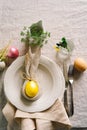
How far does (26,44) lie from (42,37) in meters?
0.08

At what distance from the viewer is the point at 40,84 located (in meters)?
0.98

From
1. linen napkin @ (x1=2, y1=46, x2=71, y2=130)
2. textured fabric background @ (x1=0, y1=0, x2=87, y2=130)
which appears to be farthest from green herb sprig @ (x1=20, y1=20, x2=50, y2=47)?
linen napkin @ (x1=2, y1=46, x2=71, y2=130)

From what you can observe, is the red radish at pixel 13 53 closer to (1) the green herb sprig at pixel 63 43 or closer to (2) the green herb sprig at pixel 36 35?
(2) the green herb sprig at pixel 36 35

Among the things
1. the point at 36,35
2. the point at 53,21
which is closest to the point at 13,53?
the point at 36,35

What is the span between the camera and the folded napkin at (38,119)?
90cm

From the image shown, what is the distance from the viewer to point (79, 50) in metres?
1.03

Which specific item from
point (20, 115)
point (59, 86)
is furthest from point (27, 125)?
point (59, 86)

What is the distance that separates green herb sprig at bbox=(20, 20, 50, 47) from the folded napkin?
221 millimetres

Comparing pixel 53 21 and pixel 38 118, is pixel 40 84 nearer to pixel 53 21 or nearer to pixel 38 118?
pixel 38 118

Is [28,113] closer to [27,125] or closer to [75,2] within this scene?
[27,125]

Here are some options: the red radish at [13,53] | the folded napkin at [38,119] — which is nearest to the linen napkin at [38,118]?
the folded napkin at [38,119]

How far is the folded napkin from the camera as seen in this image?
35.5 inches

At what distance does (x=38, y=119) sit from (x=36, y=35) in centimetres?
Result: 29

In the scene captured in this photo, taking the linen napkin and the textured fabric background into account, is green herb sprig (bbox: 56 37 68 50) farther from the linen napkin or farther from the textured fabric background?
the linen napkin
